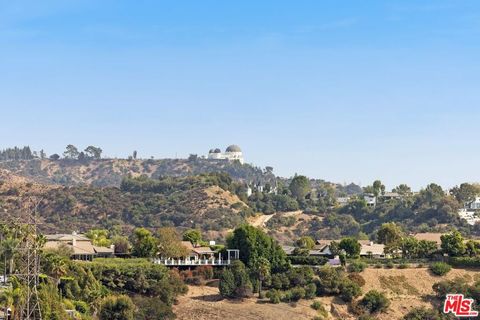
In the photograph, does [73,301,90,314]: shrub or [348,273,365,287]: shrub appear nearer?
[73,301,90,314]: shrub

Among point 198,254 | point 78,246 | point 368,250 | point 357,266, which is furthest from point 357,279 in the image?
point 78,246

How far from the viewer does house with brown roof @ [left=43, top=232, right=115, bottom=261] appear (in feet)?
359

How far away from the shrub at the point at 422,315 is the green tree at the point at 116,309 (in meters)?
33.6

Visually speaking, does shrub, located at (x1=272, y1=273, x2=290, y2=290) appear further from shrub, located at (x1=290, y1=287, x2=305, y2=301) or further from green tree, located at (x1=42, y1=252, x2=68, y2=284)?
green tree, located at (x1=42, y1=252, x2=68, y2=284)

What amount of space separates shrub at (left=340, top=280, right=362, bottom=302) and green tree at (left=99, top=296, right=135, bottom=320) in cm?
2819

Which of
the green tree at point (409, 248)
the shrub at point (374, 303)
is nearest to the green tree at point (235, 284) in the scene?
the shrub at point (374, 303)

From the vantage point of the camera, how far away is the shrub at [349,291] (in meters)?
105

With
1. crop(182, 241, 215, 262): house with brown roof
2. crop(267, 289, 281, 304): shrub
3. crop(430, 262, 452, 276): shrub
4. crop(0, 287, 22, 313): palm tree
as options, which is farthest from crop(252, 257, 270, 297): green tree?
crop(0, 287, 22, 313): palm tree

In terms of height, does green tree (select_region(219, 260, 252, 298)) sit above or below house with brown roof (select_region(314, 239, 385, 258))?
below

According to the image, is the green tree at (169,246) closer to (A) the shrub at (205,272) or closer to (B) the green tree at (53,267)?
(A) the shrub at (205,272)

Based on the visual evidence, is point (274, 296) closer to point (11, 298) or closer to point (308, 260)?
point (308, 260)

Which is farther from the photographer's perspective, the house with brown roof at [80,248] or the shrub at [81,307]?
the house with brown roof at [80,248]

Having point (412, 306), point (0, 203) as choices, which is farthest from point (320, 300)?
point (0, 203)

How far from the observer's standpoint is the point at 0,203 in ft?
585
